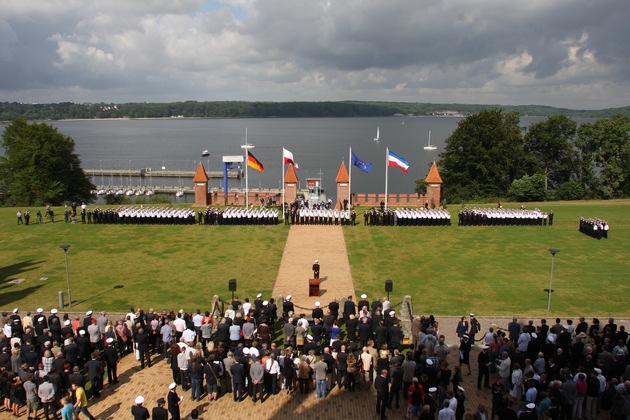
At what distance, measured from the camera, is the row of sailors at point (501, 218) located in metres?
30.5

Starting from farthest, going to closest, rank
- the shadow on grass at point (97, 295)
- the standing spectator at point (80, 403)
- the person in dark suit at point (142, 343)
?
the shadow on grass at point (97, 295), the person in dark suit at point (142, 343), the standing spectator at point (80, 403)

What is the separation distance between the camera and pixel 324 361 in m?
12.5

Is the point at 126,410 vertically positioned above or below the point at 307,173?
below

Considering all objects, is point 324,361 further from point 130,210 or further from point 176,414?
point 130,210

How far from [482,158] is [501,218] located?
61.3 ft

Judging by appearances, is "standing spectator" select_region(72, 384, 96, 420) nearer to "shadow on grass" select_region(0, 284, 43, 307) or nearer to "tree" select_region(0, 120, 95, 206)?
"shadow on grass" select_region(0, 284, 43, 307)

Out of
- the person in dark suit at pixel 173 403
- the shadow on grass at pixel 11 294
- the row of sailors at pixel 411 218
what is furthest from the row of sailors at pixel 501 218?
the person in dark suit at pixel 173 403

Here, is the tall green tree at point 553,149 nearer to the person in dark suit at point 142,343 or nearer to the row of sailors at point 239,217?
the row of sailors at point 239,217

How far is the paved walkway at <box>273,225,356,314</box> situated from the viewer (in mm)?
20078

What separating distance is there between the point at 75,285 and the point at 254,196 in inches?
713

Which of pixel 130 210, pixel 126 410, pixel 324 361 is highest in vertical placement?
pixel 130 210

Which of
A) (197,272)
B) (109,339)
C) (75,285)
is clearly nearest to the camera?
(109,339)

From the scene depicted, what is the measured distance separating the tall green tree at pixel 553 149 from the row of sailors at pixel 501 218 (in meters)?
21.2

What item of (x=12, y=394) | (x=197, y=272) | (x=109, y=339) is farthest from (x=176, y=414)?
(x=197, y=272)
